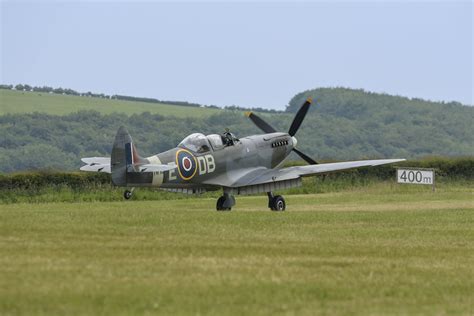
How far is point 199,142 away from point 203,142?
0.16 metres

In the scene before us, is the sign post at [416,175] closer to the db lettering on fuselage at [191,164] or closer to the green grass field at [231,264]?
the db lettering on fuselage at [191,164]

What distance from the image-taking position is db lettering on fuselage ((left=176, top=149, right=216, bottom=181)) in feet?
94.7

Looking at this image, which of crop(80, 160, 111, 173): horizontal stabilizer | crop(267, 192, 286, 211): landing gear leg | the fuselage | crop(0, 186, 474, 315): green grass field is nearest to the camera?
crop(0, 186, 474, 315): green grass field

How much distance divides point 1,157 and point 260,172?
7995 cm

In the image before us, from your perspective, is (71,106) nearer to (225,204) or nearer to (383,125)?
(383,125)

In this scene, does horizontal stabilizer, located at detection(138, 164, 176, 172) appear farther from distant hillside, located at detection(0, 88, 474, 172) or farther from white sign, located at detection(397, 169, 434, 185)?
distant hillside, located at detection(0, 88, 474, 172)

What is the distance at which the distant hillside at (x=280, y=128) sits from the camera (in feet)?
387

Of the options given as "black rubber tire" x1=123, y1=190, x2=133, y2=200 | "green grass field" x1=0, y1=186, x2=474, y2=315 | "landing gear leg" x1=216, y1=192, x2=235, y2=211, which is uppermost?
"black rubber tire" x1=123, y1=190, x2=133, y2=200

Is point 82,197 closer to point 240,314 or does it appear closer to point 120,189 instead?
point 120,189

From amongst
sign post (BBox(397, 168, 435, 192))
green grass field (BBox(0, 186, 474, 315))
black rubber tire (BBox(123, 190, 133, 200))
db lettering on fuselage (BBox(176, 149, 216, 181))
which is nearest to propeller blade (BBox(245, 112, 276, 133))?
db lettering on fuselage (BBox(176, 149, 216, 181))

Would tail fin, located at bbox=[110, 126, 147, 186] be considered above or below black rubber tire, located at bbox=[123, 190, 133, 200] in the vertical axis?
above

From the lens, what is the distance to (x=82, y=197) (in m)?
38.7

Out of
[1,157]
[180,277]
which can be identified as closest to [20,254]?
[180,277]

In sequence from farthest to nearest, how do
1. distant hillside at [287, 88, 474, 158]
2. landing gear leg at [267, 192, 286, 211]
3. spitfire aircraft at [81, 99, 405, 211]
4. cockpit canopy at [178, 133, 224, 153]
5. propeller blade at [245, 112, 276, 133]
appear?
distant hillside at [287, 88, 474, 158], propeller blade at [245, 112, 276, 133], landing gear leg at [267, 192, 286, 211], cockpit canopy at [178, 133, 224, 153], spitfire aircraft at [81, 99, 405, 211]
